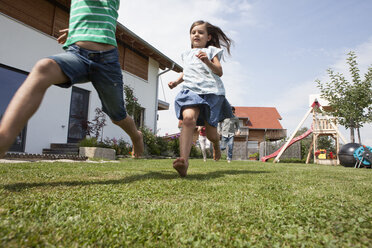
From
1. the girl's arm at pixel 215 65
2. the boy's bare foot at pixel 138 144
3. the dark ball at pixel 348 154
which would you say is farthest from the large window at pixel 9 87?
the dark ball at pixel 348 154

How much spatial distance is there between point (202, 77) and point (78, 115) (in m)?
7.45

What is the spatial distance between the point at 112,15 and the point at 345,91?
45.3 feet

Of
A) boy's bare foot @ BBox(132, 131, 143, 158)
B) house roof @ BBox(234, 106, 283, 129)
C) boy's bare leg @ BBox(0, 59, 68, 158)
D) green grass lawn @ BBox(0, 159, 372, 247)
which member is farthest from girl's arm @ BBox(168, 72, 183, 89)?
house roof @ BBox(234, 106, 283, 129)

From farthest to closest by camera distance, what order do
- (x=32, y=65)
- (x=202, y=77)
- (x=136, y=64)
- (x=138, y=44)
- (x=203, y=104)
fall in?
(x=136, y=64) < (x=138, y=44) < (x=32, y=65) < (x=202, y=77) < (x=203, y=104)

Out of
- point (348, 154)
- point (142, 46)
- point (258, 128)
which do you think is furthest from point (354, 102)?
point (258, 128)

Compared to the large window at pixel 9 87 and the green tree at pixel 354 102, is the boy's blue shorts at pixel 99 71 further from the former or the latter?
the green tree at pixel 354 102

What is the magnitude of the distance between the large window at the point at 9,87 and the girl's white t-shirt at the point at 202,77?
593 centimetres

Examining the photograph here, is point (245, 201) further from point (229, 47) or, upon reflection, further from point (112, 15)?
point (229, 47)

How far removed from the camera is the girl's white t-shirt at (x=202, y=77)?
3.18 metres

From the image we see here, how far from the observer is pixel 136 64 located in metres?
13.0

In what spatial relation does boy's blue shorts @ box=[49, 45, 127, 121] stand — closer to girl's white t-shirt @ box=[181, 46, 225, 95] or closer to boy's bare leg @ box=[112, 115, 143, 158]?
boy's bare leg @ box=[112, 115, 143, 158]

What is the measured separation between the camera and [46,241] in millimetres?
891

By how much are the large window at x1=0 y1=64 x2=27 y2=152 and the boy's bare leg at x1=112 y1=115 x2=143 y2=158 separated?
5.55m

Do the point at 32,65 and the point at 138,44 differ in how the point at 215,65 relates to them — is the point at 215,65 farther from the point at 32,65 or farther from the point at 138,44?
the point at 138,44
